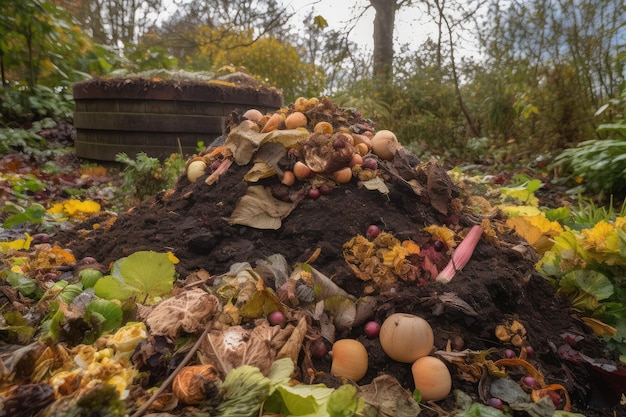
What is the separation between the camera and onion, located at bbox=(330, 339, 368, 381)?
1.24 meters

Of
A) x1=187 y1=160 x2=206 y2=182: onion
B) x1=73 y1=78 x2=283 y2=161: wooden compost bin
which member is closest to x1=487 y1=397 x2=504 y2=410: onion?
x1=187 y1=160 x2=206 y2=182: onion

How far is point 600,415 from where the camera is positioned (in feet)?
4.28

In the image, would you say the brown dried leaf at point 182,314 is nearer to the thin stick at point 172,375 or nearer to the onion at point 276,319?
the thin stick at point 172,375

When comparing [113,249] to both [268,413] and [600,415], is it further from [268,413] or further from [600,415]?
[600,415]

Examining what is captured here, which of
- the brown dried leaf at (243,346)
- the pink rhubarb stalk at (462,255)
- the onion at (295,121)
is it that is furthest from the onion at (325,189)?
the brown dried leaf at (243,346)

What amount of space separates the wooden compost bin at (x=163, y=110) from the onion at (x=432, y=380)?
3.99 m

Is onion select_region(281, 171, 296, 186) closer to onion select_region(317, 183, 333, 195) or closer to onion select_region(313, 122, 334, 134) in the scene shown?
onion select_region(317, 183, 333, 195)

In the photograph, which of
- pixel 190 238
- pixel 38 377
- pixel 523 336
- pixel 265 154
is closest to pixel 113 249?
pixel 190 238

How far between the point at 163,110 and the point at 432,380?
4.40 meters

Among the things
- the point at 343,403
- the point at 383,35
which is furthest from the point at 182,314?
the point at 383,35

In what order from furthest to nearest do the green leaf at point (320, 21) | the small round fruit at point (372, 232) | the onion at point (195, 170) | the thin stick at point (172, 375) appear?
the green leaf at point (320, 21) → the onion at point (195, 170) → the small round fruit at point (372, 232) → the thin stick at point (172, 375)

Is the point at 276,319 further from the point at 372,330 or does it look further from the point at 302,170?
the point at 302,170

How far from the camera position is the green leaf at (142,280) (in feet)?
4.51

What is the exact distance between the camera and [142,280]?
4.59 ft
